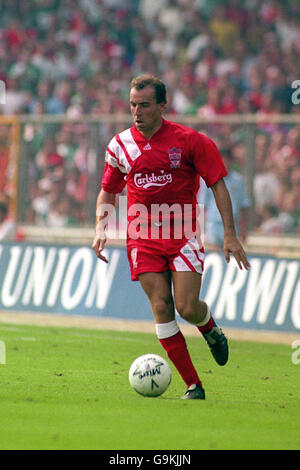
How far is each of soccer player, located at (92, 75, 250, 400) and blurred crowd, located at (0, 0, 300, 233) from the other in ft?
18.6

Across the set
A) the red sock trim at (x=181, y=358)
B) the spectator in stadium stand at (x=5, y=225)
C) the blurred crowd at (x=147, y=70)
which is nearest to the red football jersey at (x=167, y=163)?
the red sock trim at (x=181, y=358)

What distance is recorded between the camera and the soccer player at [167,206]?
8.45m

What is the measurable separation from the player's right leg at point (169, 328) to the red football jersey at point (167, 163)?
57 cm

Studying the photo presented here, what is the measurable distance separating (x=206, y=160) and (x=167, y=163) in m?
0.32

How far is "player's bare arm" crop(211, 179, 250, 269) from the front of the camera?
26.9ft

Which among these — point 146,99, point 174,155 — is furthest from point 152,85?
point 174,155

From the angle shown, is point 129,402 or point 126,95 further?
point 126,95

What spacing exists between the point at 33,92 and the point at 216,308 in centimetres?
893

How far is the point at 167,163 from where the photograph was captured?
8.54m

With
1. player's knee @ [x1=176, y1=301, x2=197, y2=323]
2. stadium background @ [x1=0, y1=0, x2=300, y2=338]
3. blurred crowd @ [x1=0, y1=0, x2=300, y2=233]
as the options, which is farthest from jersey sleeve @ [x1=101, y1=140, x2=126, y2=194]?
blurred crowd @ [x1=0, y1=0, x2=300, y2=233]

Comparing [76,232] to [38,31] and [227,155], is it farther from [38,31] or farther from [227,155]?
[38,31]

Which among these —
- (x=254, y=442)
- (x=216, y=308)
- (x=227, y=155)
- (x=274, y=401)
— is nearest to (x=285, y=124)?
(x=227, y=155)

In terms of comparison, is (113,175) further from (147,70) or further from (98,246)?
(147,70)

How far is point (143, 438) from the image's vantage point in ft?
21.7
